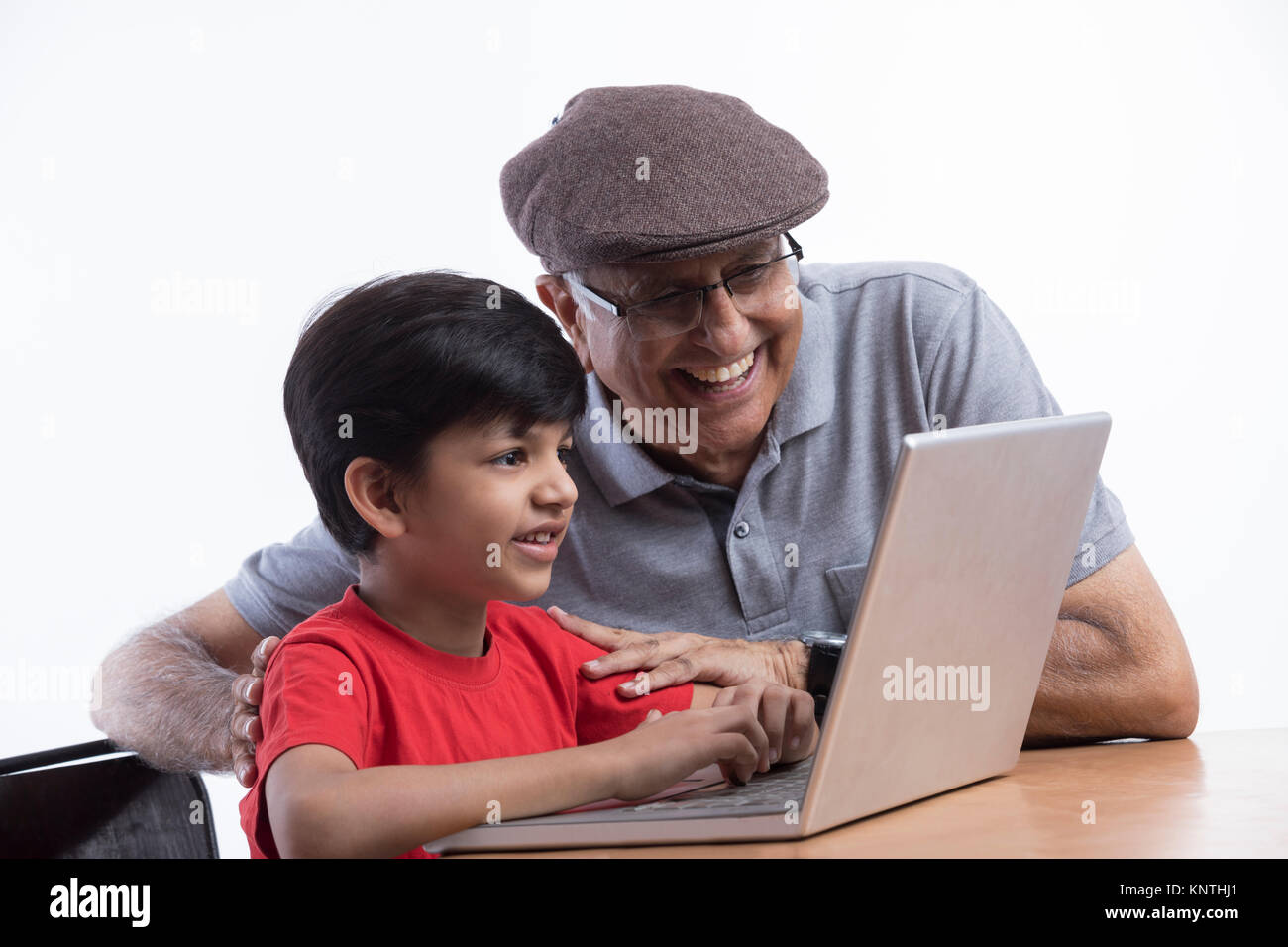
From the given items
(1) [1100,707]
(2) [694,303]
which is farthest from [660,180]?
(1) [1100,707]

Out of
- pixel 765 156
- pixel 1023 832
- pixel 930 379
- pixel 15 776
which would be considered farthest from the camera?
pixel 930 379

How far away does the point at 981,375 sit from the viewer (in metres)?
1.61

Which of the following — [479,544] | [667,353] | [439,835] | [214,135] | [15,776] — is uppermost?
[214,135]

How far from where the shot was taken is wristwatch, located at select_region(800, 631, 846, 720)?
1446 mm

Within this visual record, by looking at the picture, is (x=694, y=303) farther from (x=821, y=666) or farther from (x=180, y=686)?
(x=180, y=686)

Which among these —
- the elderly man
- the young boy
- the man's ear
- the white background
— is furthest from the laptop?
the white background

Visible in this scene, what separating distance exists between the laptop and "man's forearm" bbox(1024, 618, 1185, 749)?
0.96ft

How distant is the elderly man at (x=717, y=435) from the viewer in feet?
4.63

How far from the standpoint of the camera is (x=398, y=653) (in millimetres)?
1150

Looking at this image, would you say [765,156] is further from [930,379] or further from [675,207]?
[930,379]

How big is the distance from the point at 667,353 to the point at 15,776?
899 millimetres

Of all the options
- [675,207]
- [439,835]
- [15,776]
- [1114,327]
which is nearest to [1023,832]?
[439,835]

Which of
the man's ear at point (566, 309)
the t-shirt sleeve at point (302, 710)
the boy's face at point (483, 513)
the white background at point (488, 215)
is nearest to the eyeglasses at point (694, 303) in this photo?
the man's ear at point (566, 309)

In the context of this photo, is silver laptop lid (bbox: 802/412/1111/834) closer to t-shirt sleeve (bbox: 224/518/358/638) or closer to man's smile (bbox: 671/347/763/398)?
man's smile (bbox: 671/347/763/398)
